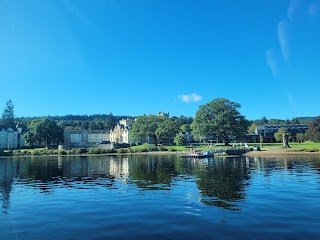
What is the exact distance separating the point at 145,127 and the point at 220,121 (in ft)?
151

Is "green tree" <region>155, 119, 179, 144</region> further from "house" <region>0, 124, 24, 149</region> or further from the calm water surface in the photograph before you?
the calm water surface

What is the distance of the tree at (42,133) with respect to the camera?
488 feet

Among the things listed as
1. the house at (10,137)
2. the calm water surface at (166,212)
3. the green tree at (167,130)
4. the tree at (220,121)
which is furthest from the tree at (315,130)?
the house at (10,137)

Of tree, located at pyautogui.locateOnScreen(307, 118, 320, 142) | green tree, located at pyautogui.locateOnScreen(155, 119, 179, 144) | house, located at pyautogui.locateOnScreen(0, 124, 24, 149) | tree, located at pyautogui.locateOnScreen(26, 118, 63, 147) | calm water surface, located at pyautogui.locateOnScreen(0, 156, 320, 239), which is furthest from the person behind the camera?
house, located at pyautogui.locateOnScreen(0, 124, 24, 149)

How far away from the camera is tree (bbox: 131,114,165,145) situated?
480 feet

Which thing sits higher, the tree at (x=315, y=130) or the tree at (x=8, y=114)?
the tree at (x=8, y=114)

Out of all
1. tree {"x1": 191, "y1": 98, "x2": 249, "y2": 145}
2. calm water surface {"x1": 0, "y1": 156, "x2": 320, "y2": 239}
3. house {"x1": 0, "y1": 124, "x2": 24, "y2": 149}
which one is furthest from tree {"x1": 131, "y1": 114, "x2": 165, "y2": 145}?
calm water surface {"x1": 0, "y1": 156, "x2": 320, "y2": 239}

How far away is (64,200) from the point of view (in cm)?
2386

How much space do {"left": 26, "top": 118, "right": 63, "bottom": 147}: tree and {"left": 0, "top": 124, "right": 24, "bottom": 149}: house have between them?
2081 cm

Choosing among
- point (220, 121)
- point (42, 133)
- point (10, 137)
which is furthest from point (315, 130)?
point (10, 137)

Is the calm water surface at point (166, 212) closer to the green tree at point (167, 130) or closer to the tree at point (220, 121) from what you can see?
the tree at point (220, 121)

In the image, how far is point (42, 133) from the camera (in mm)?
150000

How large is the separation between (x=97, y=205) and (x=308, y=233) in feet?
45.4

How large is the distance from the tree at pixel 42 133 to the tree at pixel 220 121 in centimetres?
7905
